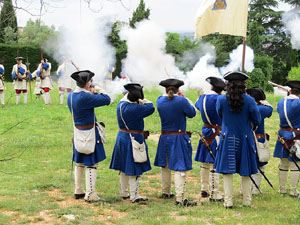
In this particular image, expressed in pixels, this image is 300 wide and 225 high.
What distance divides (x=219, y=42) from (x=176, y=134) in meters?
18.4

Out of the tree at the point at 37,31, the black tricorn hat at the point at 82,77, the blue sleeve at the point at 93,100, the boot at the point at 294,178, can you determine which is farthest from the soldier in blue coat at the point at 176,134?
the tree at the point at 37,31

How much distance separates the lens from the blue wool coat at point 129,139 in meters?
6.79

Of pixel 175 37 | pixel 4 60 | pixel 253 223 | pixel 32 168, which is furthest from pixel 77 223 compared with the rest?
pixel 4 60

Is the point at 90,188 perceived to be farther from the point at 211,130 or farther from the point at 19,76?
the point at 19,76

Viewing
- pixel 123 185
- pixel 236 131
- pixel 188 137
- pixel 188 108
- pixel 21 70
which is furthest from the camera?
pixel 21 70

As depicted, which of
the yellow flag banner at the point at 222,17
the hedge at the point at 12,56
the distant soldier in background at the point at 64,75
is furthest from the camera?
the hedge at the point at 12,56

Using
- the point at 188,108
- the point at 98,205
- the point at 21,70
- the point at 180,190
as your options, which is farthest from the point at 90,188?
the point at 21,70

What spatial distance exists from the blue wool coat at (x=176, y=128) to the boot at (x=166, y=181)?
371 millimetres

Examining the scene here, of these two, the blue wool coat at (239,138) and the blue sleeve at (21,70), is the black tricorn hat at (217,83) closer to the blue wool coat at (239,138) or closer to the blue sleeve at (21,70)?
the blue wool coat at (239,138)

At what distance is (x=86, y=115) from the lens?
6.78 meters

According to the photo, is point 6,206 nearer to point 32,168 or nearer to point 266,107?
point 32,168

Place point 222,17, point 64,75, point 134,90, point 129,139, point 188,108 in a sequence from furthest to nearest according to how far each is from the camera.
Answer: point 64,75 < point 222,17 < point 129,139 < point 188,108 < point 134,90

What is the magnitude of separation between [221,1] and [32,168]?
5811 millimetres

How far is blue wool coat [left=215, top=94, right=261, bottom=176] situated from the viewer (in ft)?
20.8
